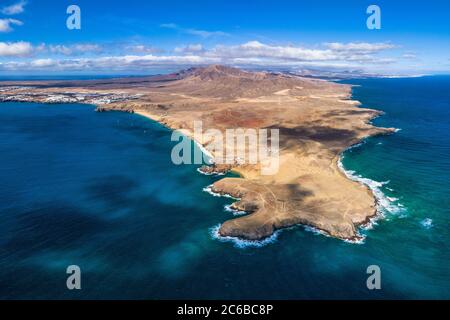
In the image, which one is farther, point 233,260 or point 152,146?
point 152,146

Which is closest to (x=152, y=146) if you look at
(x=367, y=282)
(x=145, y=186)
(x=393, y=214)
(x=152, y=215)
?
(x=145, y=186)

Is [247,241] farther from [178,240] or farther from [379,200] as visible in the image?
[379,200]

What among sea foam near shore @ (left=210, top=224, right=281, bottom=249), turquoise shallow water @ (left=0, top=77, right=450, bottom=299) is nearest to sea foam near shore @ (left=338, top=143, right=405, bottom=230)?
turquoise shallow water @ (left=0, top=77, right=450, bottom=299)

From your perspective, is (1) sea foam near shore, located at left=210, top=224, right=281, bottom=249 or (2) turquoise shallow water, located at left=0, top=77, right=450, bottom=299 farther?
(1) sea foam near shore, located at left=210, top=224, right=281, bottom=249

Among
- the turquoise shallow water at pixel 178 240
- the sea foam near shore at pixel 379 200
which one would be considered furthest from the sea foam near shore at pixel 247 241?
the sea foam near shore at pixel 379 200

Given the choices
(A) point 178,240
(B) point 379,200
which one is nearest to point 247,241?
(A) point 178,240

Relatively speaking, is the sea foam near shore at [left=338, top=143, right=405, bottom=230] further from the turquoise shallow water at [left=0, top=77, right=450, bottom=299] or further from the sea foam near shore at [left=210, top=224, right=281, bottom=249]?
the sea foam near shore at [left=210, top=224, right=281, bottom=249]

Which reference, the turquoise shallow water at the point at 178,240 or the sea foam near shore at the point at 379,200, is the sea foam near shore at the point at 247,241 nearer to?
the turquoise shallow water at the point at 178,240

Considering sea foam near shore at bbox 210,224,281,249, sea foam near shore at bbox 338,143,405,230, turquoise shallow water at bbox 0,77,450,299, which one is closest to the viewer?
turquoise shallow water at bbox 0,77,450,299
